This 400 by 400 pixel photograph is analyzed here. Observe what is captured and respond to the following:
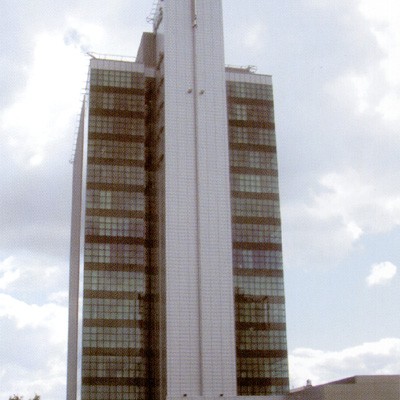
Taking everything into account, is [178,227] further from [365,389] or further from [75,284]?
[365,389]

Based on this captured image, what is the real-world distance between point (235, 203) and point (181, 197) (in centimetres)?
1108

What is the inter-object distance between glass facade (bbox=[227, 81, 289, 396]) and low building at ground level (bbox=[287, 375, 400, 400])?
28.3 m

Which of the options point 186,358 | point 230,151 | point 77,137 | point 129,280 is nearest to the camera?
point 186,358

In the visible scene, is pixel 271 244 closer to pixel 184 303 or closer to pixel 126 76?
pixel 184 303

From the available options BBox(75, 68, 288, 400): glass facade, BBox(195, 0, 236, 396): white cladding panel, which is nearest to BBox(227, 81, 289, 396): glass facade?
BBox(75, 68, 288, 400): glass facade

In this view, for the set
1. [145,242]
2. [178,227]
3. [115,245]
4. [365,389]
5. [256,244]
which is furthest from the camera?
[256,244]

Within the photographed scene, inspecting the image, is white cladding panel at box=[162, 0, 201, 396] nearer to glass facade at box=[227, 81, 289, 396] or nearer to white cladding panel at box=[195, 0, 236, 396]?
white cladding panel at box=[195, 0, 236, 396]

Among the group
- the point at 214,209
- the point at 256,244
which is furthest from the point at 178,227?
the point at 256,244

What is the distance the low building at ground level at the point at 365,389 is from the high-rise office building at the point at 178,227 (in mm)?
25197

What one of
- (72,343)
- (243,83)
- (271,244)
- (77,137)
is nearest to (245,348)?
(271,244)

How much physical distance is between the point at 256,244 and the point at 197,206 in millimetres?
13029

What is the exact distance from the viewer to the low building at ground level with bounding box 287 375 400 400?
102m

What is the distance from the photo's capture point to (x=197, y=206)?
131750 millimetres

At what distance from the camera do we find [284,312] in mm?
136000
